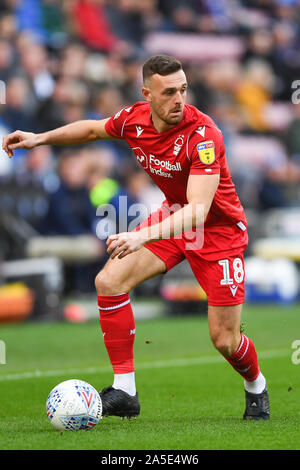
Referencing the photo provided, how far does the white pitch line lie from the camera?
837 cm

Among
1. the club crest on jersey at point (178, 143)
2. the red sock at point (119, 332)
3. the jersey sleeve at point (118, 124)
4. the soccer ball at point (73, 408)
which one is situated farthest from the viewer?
the jersey sleeve at point (118, 124)

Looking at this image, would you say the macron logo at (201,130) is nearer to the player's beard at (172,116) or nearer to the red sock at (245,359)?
the player's beard at (172,116)

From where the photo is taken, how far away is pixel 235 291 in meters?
6.14

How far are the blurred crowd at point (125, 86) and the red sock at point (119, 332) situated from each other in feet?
24.7

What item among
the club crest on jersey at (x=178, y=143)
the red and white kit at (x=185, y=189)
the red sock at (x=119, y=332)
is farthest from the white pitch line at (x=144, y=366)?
the club crest on jersey at (x=178, y=143)

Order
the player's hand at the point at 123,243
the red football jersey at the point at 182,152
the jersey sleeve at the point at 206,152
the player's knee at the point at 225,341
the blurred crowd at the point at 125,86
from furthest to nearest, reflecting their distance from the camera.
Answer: the blurred crowd at the point at 125,86 → the player's knee at the point at 225,341 → the red football jersey at the point at 182,152 → the jersey sleeve at the point at 206,152 → the player's hand at the point at 123,243

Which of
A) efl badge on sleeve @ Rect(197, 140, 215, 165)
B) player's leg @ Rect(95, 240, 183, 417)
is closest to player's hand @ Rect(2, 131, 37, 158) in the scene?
player's leg @ Rect(95, 240, 183, 417)

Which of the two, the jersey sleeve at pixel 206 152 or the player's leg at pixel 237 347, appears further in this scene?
the player's leg at pixel 237 347

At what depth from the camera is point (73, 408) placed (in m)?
5.47

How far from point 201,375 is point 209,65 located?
11706 millimetres

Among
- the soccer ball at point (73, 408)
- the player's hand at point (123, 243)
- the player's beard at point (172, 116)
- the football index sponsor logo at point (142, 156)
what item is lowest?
the soccer ball at point (73, 408)

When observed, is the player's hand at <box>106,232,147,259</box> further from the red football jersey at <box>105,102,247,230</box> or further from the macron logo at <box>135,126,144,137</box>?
the macron logo at <box>135,126,144,137</box>

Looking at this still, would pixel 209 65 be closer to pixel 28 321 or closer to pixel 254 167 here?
pixel 254 167

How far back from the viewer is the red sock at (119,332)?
6195mm
